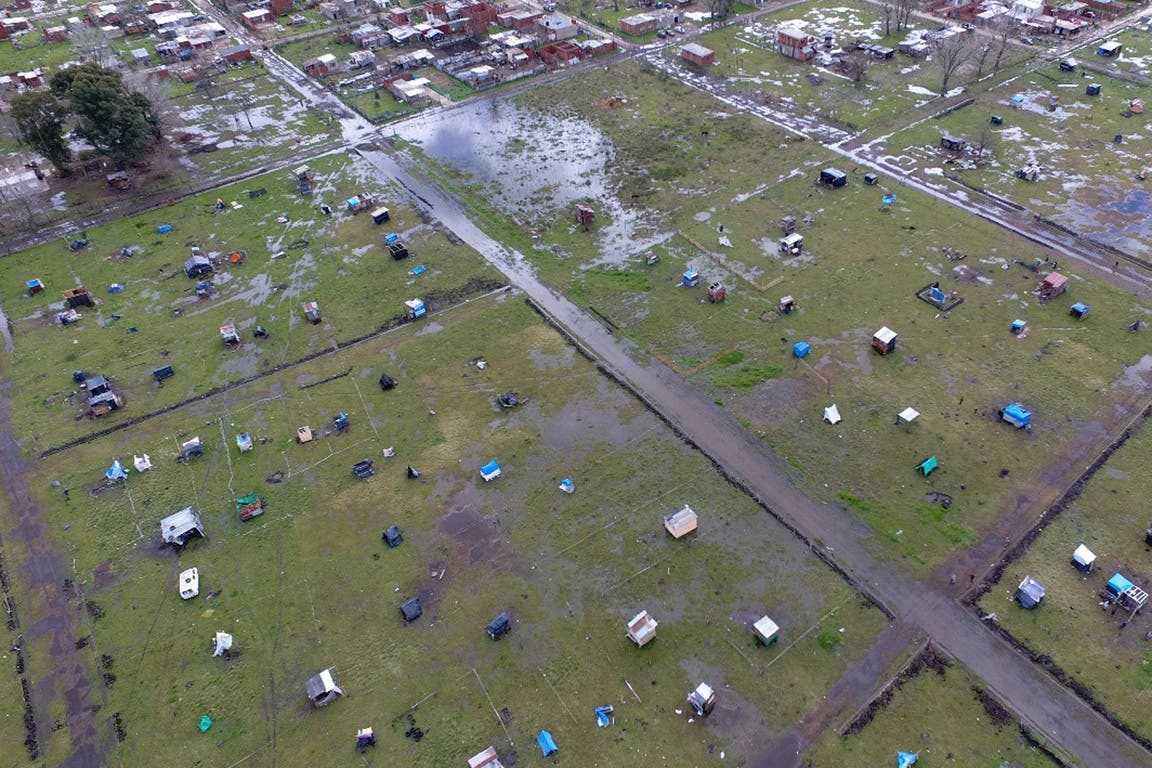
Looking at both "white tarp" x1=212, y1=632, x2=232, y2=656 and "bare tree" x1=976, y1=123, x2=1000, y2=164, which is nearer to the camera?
"white tarp" x1=212, y1=632, x2=232, y2=656

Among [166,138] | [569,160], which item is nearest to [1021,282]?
[569,160]

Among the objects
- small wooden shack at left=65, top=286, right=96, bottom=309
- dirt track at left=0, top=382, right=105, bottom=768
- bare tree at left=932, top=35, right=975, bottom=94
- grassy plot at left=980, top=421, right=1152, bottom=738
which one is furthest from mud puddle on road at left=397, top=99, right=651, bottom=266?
dirt track at left=0, top=382, right=105, bottom=768

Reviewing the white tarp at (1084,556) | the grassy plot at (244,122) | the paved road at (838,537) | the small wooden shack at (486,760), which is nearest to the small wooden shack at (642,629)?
the small wooden shack at (486,760)

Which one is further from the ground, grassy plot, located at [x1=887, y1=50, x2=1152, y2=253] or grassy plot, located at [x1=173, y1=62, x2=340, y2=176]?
grassy plot, located at [x1=173, y1=62, x2=340, y2=176]

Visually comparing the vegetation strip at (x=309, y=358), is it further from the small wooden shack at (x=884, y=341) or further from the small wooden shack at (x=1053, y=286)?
the small wooden shack at (x=1053, y=286)

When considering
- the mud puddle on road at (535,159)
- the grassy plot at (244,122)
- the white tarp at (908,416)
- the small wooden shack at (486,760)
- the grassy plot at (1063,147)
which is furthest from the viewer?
the grassy plot at (244,122)

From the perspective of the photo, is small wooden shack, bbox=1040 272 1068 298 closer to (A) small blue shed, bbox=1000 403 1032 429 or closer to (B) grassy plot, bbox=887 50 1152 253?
(B) grassy plot, bbox=887 50 1152 253
